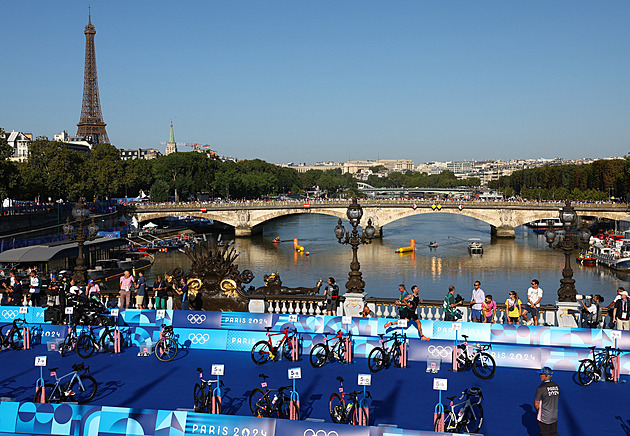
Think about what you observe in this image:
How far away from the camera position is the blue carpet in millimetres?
12361

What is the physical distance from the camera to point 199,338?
17.3 m

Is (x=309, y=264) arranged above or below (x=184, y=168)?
below

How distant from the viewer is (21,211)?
65750 millimetres

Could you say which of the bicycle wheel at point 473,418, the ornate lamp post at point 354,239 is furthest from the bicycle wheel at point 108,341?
the bicycle wheel at point 473,418

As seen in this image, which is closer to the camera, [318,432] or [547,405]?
[318,432]

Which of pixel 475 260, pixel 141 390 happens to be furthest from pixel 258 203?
pixel 141 390

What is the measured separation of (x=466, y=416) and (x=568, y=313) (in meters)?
8.42

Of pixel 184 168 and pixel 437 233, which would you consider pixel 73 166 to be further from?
pixel 437 233

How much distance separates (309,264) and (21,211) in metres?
29.5

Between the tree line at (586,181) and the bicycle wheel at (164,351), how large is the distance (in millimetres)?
88592

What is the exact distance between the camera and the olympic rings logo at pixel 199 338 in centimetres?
1725

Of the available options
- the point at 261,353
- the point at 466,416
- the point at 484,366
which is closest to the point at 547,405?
the point at 466,416

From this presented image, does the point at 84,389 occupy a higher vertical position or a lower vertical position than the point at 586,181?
lower

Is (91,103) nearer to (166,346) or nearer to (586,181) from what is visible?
(586,181)
